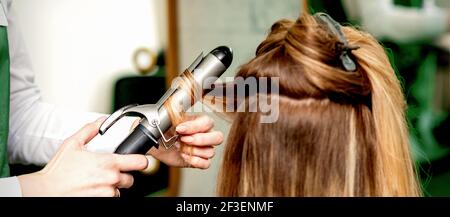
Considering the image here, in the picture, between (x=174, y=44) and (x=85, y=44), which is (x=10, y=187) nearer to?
(x=85, y=44)

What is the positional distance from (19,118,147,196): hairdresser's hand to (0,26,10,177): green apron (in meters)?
0.10

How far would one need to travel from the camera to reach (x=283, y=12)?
50.9 inches

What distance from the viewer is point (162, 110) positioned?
0.98m

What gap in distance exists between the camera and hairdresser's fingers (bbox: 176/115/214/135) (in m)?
1.03

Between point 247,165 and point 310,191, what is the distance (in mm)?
117

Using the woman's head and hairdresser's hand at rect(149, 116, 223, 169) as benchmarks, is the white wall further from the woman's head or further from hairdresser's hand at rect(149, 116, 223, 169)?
the woman's head

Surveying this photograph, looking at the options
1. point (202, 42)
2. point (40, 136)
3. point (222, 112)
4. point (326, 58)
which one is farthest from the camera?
point (202, 42)

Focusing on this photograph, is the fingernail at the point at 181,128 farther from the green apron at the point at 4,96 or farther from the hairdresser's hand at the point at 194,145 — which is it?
the green apron at the point at 4,96

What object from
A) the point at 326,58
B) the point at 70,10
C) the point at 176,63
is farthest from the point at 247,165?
the point at 70,10

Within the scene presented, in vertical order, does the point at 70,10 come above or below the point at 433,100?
above

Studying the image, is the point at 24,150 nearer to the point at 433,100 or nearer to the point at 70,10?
the point at 70,10

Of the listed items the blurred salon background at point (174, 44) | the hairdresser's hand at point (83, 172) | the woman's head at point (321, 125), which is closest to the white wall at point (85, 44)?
the blurred salon background at point (174, 44)

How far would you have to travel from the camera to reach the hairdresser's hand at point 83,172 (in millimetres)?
969

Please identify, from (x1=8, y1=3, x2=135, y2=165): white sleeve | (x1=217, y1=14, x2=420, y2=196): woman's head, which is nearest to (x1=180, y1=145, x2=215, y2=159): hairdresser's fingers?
(x1=217, y1=14, x2=420, y2=196): woman's head
